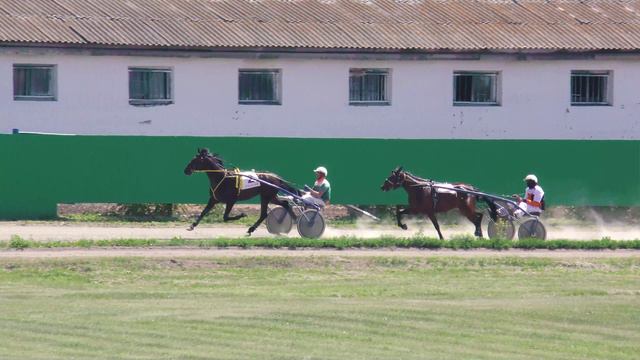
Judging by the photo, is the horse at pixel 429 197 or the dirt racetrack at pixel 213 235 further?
the horse at pixel 429 197

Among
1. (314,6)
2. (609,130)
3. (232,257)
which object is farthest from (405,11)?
(232,257)

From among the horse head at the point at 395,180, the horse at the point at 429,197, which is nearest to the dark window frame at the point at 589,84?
the horse at the point at 429,197

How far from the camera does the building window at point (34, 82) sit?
4216 cm

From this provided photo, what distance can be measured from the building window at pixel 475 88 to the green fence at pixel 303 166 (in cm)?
449

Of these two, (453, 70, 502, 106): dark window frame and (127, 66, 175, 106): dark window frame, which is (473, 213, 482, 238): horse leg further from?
(127, 66, 175, 106): dark window frame

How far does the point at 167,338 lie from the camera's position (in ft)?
65.9

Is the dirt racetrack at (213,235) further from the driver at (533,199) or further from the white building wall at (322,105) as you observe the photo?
the white building wall at (322,105)

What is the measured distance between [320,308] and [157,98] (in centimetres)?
2086

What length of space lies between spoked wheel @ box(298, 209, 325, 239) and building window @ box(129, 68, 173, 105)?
34.9ft

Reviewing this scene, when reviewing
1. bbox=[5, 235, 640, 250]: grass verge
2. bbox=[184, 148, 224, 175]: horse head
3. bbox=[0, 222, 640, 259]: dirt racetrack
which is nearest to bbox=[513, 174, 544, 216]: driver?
bbox=[5, 235, 640, 250]: grass verge

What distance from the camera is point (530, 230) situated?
33.7 meters

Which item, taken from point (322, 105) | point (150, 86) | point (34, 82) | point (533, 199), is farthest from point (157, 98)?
point (533, 199)

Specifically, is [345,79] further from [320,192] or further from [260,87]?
[320,192]

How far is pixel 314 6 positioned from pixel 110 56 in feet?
23.8
